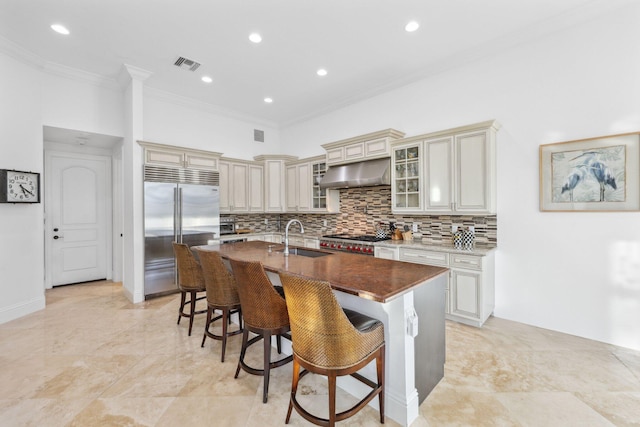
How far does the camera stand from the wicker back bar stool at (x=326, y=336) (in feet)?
5.14

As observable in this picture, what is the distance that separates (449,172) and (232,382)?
3331 millimetres

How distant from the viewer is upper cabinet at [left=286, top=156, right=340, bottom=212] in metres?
5.36

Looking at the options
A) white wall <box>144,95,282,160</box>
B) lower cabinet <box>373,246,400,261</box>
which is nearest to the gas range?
lower cabinet <box>373,246,400,261</box>

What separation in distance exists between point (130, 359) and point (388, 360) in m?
2.38

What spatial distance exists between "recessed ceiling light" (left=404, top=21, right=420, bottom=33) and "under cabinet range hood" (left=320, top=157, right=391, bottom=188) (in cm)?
166

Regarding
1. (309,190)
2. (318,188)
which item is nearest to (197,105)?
(309,190)

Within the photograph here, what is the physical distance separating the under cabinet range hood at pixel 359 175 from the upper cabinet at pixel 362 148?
0.10 m

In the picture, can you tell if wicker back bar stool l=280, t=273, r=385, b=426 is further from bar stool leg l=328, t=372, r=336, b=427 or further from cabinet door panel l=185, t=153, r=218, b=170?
cabinet door panel l=185, t=153, r=218, b=170

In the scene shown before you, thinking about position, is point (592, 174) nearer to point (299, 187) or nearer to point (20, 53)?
point (299, 187)

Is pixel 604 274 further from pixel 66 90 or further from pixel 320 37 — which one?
pixel 66 90

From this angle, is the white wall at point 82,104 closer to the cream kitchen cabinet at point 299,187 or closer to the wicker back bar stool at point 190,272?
the wicker back bar stool at point 190,272

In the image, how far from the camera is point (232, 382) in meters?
2.32

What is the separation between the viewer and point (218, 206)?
16.5 ft

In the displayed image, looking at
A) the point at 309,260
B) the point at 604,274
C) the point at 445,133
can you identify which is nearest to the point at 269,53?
the point at 445,133
